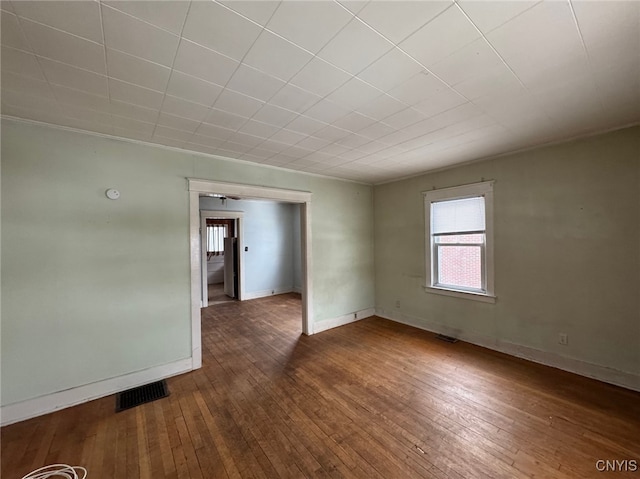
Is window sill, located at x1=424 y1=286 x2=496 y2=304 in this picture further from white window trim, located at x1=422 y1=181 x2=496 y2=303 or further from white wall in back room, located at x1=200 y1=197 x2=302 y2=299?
white wall in back room, located at x1=200 y1=197 x2=302 y2=299

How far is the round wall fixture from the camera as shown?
2553mm

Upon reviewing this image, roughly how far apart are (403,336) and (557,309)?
1.90m

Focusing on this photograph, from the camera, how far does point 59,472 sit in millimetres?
1684

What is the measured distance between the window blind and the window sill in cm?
90

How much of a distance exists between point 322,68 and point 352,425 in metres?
2.67

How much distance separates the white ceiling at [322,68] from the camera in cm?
121

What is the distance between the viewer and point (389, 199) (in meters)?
4.76

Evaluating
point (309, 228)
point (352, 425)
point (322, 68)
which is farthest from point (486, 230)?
point (322, 68)

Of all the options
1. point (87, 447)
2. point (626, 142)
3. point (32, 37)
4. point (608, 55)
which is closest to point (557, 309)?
point (626, 142)

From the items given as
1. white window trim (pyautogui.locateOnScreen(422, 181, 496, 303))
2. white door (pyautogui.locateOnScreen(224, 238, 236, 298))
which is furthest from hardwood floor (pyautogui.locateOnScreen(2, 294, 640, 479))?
white door (pyautogui.locateOnScreen(224, 238, 236, 298))

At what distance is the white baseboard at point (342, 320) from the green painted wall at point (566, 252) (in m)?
1.36

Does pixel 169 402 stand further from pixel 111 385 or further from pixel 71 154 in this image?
pixel 71 154

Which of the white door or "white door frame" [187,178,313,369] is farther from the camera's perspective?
the white door

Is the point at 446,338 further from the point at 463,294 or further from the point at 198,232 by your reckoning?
the point at 198,232
